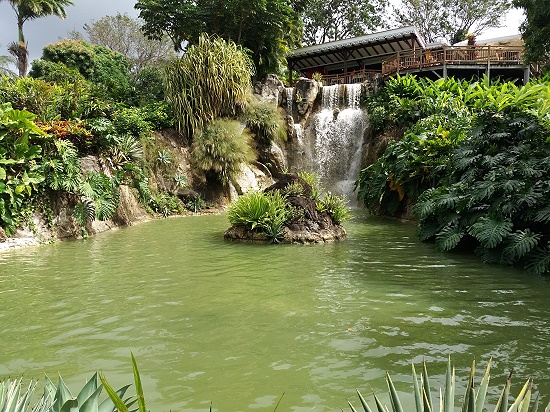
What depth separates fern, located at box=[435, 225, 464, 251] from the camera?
→ 7734 mm

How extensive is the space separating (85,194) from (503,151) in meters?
8.93

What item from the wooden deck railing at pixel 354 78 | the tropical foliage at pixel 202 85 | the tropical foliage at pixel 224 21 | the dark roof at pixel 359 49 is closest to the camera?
the tropical foliage at pixel 202 85

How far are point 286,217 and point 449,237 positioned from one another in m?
3.21

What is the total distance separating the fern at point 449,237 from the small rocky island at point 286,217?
2162mm

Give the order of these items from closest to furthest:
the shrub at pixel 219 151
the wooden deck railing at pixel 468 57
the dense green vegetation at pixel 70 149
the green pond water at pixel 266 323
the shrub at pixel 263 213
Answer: the green pond water at pixel 266 323
the shrub at pixel 263 213
the dense green vegetation at pixel 70 149
the shrub at pixel 219 151
the wooden deck railing at pixel 468 57

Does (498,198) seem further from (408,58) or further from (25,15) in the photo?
(25,15)

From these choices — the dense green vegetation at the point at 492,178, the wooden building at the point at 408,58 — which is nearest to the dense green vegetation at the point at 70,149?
the dense green vegetation at the point at 492,178

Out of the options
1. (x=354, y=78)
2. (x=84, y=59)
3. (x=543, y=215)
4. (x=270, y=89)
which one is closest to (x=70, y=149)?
(x=543, y=215)

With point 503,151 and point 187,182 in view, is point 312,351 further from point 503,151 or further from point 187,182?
point 187,182

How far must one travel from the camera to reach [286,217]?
9352mm

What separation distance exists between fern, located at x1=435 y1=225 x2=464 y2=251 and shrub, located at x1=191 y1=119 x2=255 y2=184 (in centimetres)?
976

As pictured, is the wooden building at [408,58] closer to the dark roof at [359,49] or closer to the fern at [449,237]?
the dark roof at [359,49]

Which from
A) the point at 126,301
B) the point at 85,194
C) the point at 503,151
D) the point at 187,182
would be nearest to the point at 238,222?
the point at 85,194

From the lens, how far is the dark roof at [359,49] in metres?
27.3
